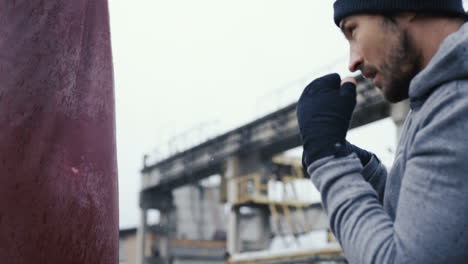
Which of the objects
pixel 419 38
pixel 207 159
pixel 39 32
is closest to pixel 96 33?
pixel 39 32

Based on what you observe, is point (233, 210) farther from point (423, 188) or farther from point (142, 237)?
point (423, 188)

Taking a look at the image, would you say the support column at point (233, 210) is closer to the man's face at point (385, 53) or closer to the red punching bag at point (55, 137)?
the red punching bag at point (55, 137)

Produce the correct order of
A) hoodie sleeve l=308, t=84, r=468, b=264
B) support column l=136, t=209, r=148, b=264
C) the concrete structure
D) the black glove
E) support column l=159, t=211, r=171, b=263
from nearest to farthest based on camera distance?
hoodie sleeve l=308, t=84, r=468, b=264 → the black glove → the concrete structure → support column l=136, t=209, r=148, b=264 → support column l=159, t=211, r=171, b=263

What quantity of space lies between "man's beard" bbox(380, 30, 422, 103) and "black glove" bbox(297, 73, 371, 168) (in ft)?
0.28

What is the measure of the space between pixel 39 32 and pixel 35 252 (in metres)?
0.63

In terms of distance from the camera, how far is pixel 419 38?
112 cm

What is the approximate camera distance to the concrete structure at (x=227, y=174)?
56.2ft

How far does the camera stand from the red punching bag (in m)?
1.40

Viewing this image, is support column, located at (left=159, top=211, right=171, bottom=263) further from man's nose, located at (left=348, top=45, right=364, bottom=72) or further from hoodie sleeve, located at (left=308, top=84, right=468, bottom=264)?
hoodie sleeve, located at (left=308, top=84, right=468, bottom=264)

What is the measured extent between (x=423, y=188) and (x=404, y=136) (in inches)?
9.7

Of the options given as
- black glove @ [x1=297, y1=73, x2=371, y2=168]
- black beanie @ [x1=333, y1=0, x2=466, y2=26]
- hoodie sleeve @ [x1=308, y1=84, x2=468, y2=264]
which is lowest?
hoodie sleeve @ [x1=308, y1=84, x2=468, y2=264]

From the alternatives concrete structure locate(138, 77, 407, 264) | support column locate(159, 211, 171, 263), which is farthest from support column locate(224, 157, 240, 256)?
support column locate(159, 211, 171, 263)

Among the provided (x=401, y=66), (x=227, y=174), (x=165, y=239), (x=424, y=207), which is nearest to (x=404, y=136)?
(x=401, y=66)

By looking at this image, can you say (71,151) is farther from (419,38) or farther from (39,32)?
(419,38)
